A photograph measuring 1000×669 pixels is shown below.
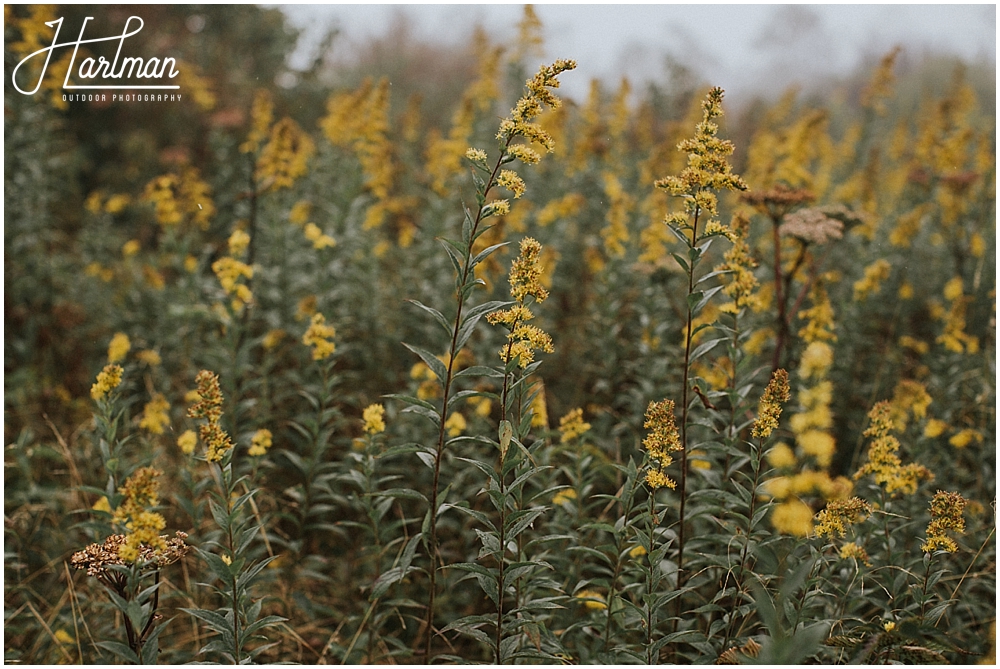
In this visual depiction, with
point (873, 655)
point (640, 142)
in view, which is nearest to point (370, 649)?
point (873, 655)

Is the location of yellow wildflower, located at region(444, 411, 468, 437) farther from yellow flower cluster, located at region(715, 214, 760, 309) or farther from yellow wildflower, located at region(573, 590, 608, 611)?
yellow flower cluster, located at region(715, 214, 760, 309)

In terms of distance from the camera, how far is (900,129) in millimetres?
6461

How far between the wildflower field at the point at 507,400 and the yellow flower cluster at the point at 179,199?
29 mm

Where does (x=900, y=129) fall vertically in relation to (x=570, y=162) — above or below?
above

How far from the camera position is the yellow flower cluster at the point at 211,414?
1.81 m

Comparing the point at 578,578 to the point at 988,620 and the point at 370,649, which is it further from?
the point at 988,620

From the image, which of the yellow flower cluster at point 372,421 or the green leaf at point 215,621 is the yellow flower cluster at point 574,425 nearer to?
the yellow flower cluster at point 372,421

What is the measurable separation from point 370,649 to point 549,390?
192 cm

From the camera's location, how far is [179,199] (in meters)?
4.39

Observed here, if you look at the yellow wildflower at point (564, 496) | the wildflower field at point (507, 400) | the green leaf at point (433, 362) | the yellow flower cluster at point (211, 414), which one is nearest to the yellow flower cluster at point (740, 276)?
the wildflower field at point (507, 400)

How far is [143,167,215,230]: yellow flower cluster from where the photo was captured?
12.7 feet

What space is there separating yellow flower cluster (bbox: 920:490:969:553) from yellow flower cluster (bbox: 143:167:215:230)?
3.39m

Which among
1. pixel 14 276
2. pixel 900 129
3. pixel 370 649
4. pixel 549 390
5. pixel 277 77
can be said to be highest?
pixel 277 77

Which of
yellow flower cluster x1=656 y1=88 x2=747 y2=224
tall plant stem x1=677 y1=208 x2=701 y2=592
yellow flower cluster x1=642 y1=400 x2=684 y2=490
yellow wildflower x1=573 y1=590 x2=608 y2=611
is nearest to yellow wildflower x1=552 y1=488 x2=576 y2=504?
yellow wildflower x1=573 y1=590 x2=608 y2=611
